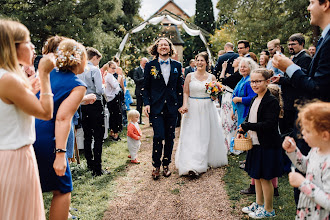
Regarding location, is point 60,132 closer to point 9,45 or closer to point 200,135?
point 9,45

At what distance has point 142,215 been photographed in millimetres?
3990

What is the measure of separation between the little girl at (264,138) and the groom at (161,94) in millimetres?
1999

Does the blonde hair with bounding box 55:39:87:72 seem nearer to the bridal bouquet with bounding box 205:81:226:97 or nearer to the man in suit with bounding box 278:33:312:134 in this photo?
the bridal bouquet with bounding box 205:81:226:97

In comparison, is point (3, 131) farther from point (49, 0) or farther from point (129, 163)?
point (49, 0)

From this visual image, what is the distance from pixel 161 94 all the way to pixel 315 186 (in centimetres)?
365

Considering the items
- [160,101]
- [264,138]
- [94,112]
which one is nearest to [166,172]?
[160,101]

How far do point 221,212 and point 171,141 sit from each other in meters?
1.88

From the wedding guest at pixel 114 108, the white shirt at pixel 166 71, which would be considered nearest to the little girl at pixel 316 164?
the white shirt at pixel 166 71

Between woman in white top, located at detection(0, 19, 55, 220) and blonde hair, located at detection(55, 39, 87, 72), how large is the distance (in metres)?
0.47

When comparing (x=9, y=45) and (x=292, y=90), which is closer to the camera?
(x=9, y=45)

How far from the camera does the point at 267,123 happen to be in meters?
3.48

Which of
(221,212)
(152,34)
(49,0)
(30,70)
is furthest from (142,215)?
(152,34)

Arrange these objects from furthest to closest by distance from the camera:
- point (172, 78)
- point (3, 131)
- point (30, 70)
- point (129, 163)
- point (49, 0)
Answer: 1. point (49, 0)
2. point (129, 163)
3. point (172, 78)
4. point (30, 70)
5. point (3, 131)

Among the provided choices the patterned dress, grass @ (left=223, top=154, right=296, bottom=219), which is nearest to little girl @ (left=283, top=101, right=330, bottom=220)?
the patterned dress
